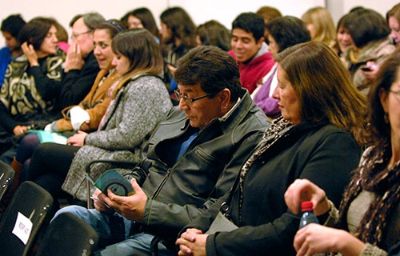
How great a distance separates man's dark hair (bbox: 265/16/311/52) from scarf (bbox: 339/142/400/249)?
2.43 m

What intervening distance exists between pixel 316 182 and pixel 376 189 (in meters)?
0.29

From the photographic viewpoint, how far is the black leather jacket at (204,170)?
10.2 feet

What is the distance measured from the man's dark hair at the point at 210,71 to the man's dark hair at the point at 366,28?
6.57ft

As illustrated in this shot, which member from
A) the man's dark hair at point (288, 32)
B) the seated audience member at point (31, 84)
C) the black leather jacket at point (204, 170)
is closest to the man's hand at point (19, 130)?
the seated audience member at point (31, 84)

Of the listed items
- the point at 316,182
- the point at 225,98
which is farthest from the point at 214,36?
the point at 316,182

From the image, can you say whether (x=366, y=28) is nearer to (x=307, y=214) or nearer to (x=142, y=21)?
(x=142, y=21)

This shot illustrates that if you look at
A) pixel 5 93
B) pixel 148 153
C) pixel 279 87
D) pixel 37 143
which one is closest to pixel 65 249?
pixel 279 87

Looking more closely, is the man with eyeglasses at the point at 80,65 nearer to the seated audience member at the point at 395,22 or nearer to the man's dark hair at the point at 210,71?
the seated audience member at the point at 395,22

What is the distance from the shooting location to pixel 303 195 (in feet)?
7.71

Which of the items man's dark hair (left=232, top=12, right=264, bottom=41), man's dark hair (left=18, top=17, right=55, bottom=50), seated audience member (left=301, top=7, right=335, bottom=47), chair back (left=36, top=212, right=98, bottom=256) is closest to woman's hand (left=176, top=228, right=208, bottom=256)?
chair back (left=36, top=212, right=98, bottom=256)

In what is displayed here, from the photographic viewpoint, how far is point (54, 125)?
17.7 feet

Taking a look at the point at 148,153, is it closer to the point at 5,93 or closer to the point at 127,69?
the point at 127,69

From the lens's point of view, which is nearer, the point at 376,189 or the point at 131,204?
the point at 376,189

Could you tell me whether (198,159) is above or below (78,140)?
above
